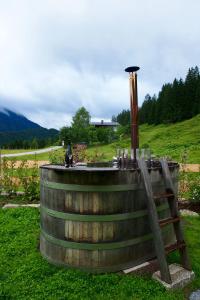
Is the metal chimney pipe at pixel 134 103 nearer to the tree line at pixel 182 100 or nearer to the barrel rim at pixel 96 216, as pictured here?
the barrel rim at pixel 96 216

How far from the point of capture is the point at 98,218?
5.75 metres

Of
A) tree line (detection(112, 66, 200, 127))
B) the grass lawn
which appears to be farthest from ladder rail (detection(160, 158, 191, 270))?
tree line (detection(112, 66, 200, 127))

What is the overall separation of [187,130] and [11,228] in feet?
184

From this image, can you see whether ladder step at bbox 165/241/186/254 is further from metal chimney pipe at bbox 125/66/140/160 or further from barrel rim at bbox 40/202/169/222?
metal chimney pipe at bbox 125/66/140/160

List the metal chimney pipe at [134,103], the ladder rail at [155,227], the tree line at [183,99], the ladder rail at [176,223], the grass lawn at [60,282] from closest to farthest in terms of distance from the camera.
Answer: the grass lawn at [60,282] → the ladder rail at [155,227] → the ladder rail at [176,223] → the metal chimney pipe at [134,103] → the tree line at [183,99]

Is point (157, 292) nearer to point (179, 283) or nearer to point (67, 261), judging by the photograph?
point (179, 283)

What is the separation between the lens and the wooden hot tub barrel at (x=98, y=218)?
5754 mm

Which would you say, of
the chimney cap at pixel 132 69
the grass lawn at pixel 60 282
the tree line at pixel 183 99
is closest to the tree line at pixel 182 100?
the tree line at pixel 183 99

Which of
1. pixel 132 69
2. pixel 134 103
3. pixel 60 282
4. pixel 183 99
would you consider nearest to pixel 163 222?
pixel 60 282

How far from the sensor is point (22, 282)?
18.4ft

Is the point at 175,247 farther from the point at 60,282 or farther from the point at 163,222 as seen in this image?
the point at 60,282

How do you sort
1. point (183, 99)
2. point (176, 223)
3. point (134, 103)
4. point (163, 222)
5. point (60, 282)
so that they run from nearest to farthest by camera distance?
point (60, 282), point (163, 222), point (176, 223), point (134, 103), point (183, 99)

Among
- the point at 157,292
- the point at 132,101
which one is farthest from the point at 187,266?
the point at 132,101

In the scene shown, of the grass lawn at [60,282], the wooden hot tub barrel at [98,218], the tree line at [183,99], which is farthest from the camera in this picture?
the tree line at [183,99]
